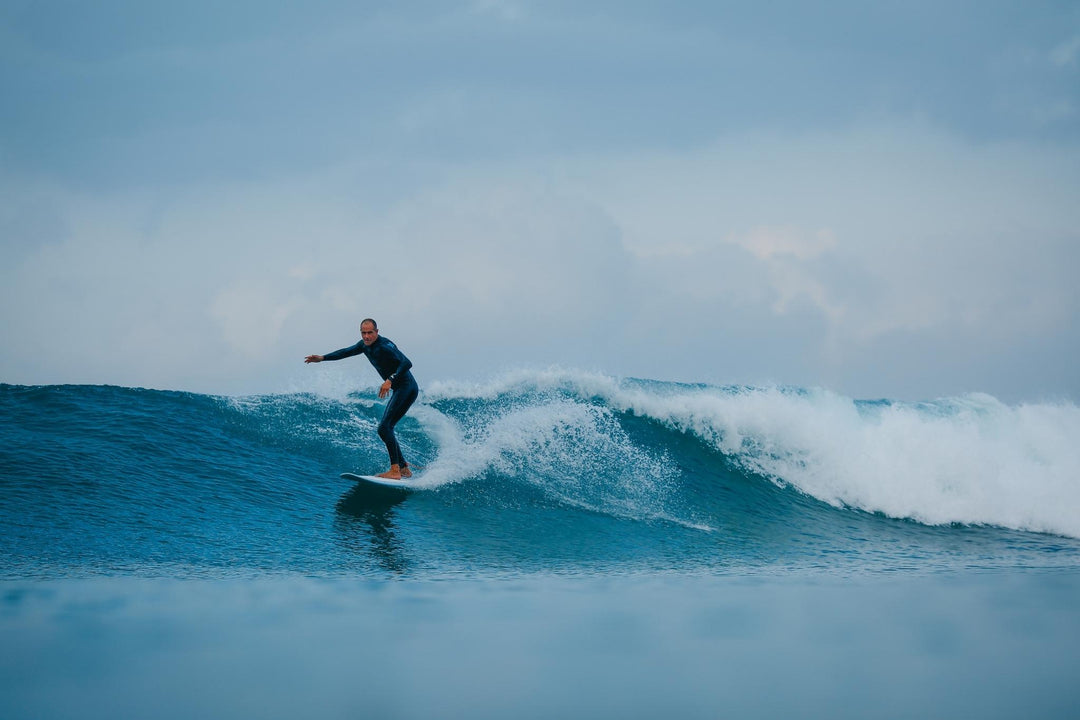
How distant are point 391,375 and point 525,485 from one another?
2107 millimetres

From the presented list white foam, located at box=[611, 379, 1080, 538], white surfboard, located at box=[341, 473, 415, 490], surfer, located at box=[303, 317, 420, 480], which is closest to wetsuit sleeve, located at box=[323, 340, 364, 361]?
surfer, located at box=[303, 317, 420, 480]

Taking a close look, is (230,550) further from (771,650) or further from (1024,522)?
(1024,522)

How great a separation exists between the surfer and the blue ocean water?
44 centimetres

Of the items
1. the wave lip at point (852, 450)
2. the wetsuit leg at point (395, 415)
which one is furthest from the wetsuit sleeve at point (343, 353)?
the wave lip at point (852, 450)

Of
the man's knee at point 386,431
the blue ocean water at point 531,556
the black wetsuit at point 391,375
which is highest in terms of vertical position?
the black wetsuit at point 391,375

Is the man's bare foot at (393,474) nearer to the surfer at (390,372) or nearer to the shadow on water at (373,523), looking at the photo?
the surfer at (390,372)

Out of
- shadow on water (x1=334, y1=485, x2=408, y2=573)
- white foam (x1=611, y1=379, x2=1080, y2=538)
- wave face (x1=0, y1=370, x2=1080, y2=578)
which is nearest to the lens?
shadow on water (x1=334, y1=485, x2=408, y2=573)

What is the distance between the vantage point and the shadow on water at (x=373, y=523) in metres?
7.00

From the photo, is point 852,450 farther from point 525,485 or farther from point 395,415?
point 395,415

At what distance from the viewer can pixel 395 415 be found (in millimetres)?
9789

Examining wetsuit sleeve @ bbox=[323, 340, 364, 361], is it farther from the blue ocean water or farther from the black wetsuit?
the blue ocean water

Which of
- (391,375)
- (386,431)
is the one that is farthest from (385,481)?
(391,375)

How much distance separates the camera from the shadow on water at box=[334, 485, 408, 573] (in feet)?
23.0

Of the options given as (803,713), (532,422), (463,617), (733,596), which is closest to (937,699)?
(803,713)
